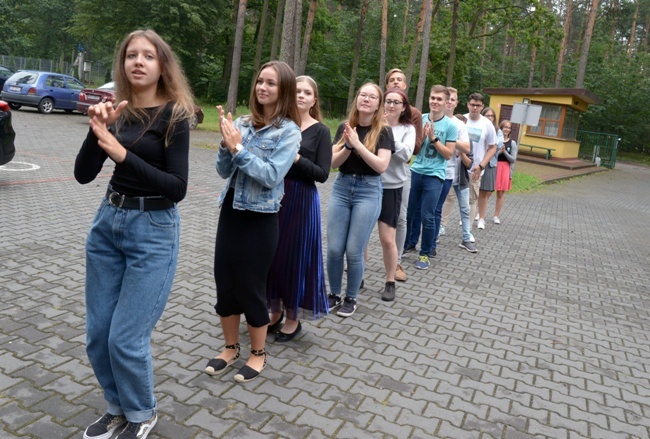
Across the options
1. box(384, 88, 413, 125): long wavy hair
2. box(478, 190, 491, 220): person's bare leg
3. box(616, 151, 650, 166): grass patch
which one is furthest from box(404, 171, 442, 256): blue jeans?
box(616, 151, 650, 166): grass patch

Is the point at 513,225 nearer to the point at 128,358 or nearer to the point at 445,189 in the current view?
the point at 445,189

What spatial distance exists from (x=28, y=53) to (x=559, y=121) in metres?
51.4

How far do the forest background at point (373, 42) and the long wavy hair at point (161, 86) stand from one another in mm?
13716

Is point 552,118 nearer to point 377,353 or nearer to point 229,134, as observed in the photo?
point 377,353

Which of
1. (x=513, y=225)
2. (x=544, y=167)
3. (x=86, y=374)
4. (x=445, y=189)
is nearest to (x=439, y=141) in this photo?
(x=445, y=189)

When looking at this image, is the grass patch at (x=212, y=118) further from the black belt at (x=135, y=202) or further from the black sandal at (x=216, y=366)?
the black belt at (x=135, y=202)

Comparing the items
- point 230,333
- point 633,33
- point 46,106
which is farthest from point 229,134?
point 633,33

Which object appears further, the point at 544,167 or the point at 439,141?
the point at 544,167

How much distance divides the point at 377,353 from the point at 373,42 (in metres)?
40.7

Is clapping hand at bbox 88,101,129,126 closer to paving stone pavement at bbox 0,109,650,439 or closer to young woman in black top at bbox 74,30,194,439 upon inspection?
young woman in black top at bbox 74,30,194,439

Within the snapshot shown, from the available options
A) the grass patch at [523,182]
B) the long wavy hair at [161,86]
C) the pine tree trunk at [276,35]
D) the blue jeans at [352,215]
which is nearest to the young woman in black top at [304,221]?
the blue jeans at [352,215]

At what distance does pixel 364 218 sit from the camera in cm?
480

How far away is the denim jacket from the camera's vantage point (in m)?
3.31

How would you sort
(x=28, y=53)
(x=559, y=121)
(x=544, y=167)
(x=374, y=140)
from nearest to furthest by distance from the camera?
(x=374, y=140)
(x=544, y=167)
(x=559, y=121)
(x=28, y=53)
